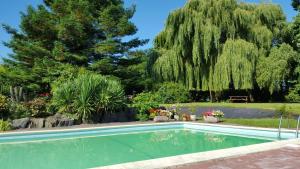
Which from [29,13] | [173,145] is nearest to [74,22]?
[29,13]

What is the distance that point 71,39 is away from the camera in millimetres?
20766

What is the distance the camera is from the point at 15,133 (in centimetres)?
1112

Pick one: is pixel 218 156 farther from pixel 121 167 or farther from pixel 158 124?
pixel 158 124

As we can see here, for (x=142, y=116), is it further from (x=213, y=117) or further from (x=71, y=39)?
(x=71, y=39)

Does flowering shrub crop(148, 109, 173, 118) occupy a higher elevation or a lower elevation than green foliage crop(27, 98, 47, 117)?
lower

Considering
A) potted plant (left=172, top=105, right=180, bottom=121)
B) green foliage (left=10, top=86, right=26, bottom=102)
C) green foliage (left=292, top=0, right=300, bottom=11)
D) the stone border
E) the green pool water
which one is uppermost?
green foliage (left=292, top=0, right=300, bottom=11)

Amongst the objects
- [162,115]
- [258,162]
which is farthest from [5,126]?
[258,162]

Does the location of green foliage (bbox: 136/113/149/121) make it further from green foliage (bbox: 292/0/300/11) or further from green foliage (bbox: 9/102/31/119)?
green foliage (bbox: 292/0/300/11)

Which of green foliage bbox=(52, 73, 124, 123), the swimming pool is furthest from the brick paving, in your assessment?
green foliage bbox=(52, 73, 124, 123)

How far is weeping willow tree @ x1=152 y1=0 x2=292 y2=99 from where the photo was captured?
2375 centimetres

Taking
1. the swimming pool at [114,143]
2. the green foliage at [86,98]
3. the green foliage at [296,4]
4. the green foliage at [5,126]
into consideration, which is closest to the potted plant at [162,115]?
the swimming pool at [114,143]

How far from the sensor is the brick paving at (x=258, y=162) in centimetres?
524

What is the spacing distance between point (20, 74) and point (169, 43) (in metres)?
11.1

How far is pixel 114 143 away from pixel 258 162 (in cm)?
557
